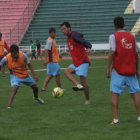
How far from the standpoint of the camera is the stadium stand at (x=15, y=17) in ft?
143

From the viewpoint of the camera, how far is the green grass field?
718 cm

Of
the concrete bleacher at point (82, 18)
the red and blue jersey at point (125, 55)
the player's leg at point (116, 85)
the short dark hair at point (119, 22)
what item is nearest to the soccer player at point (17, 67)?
the player's leg at point (116, 85)

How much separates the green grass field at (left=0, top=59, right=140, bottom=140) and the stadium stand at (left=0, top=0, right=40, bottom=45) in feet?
101

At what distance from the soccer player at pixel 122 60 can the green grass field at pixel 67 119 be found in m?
0.55

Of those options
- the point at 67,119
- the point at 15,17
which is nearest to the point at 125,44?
the point at 67,119

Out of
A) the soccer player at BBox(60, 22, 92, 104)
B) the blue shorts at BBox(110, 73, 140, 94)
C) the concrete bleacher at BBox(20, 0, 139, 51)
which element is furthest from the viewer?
the concrete bleacher at BBox(20, 0, 139, 51)

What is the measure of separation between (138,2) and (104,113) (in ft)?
57.6

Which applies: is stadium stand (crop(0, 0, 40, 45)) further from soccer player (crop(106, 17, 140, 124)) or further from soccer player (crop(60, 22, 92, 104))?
soccer player (crop(106, 17, 140, 124))

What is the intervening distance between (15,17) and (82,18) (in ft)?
22.6

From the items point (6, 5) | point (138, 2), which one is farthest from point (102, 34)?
point (138, 2)

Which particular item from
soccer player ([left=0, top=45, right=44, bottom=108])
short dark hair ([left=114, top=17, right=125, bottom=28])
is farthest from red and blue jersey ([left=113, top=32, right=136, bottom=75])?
soccer player ([left=0, top=45, right=44, bottom=108])

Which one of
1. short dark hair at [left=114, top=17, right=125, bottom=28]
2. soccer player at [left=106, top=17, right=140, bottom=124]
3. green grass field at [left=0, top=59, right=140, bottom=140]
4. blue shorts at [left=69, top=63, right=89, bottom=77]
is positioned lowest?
green grass field at [left=0, top=59, right=140, bottom=140]

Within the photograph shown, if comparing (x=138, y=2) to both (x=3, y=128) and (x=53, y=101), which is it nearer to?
(x=53, y=101)

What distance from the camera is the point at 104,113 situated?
9.42 meters
